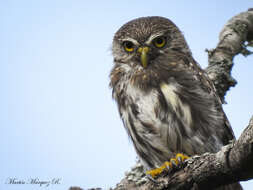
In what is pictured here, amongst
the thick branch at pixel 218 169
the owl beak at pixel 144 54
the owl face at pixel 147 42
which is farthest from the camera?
the owl face at pixel 147 42

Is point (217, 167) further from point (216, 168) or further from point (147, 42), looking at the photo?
point (147, 42)

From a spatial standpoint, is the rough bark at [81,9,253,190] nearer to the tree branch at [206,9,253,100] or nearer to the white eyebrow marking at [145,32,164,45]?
the tree branch at [206,9,253,100]

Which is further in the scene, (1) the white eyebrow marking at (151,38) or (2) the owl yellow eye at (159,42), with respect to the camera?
(2) the owl yellow eye at (159,42)

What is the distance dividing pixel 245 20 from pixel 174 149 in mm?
2619

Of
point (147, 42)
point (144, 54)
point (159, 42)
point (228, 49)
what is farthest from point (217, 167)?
point (228, 49)

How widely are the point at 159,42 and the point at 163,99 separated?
916 mm

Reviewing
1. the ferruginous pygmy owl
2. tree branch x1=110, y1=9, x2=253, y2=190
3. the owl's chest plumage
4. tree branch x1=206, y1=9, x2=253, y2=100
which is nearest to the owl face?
the ferruginous pygmy owl

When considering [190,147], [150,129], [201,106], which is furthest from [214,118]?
[150,129]

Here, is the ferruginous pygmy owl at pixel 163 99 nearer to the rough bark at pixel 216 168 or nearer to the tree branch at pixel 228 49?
the rough bark at pixel 216 168

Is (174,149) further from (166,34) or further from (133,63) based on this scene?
(166,34)

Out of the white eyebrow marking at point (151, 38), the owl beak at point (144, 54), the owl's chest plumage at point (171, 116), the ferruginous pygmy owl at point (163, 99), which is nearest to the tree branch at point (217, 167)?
the ferruginous pygmy owl at point (163, 99)

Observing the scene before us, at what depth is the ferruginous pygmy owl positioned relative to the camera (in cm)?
344

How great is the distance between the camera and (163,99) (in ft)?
11.3

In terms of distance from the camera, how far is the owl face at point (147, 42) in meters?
3.88
